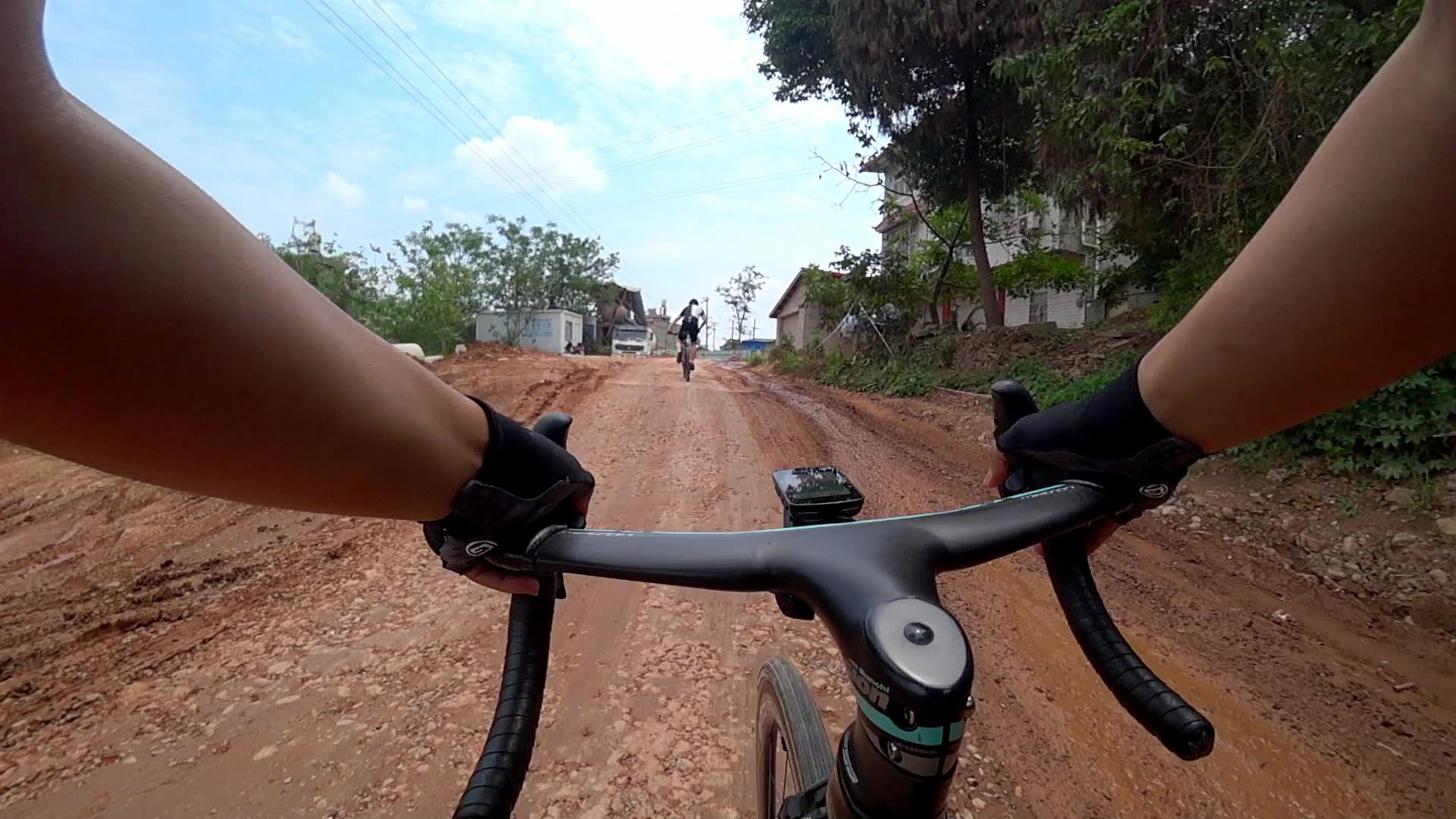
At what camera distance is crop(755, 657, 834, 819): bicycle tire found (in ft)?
3.76

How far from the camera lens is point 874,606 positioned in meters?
0.54

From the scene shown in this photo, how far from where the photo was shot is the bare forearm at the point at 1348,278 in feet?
1.63

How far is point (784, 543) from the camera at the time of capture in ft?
2.15

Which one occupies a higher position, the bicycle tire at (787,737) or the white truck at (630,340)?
the white truck at (630,340)

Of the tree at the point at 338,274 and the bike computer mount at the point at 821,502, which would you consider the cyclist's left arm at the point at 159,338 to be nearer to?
the bike computer mount at the point at 821,502

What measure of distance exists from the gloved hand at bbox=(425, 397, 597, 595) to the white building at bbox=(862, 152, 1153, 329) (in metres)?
8.50

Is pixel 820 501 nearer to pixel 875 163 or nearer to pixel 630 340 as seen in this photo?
pixel 875 163

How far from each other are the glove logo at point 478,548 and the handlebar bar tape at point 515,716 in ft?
0.31

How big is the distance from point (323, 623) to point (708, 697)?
166 cm

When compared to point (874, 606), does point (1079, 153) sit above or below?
above

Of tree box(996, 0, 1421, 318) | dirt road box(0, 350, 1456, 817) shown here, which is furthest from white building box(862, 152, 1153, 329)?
dirt road box(0, 350, 1456, 817)

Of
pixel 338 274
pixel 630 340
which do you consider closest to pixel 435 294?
pixel 338 274

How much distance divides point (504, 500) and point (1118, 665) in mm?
709

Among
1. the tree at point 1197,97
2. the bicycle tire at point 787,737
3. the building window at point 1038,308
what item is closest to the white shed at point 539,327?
the building window at point 1038,308
